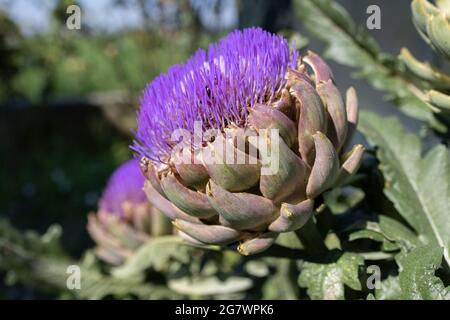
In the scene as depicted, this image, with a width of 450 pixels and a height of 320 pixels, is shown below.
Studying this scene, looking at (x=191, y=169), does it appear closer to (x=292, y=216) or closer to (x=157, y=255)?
(x=292, y=216)

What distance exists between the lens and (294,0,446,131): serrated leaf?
3.20 ft

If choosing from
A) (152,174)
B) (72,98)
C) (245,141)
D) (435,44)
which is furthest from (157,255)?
(72,98)

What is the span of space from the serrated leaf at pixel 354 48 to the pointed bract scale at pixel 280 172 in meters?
0.37

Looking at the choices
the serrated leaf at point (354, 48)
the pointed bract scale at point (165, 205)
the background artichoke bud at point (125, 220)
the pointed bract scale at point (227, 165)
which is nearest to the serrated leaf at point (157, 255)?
the background artichoke bud at point (125, 220)

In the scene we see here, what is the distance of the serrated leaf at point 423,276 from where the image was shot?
2.10ft

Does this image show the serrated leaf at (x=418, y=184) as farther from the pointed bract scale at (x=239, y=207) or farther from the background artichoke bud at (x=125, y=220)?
the background artichoke bud at (x=125, y=220)

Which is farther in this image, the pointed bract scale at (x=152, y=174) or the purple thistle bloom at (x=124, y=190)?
the purple thistle bloom at (x=124, y=190)

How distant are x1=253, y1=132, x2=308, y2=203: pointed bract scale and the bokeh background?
940mm

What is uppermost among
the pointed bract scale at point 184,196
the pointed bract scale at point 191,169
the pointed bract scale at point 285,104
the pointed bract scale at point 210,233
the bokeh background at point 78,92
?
the bokeh background at point 78,92

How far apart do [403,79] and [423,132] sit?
0.10m

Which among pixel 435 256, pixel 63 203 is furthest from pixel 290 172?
pixel 63 203

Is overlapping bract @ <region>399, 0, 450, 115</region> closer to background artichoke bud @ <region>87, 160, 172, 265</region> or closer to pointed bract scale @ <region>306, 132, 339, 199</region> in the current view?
pointed bract scale @ <region>306, 132, 339, 199</region>

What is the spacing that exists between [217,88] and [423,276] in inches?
13.0

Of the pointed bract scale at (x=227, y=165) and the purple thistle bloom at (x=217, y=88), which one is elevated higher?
the purple thistle bloom at (x=217, y=88)
